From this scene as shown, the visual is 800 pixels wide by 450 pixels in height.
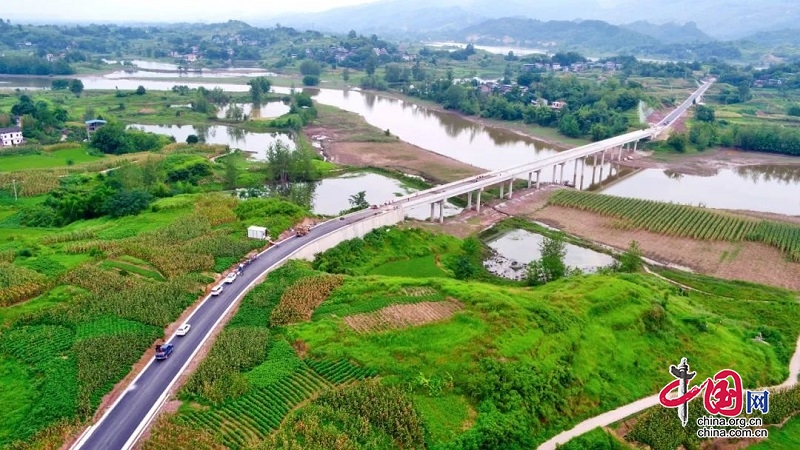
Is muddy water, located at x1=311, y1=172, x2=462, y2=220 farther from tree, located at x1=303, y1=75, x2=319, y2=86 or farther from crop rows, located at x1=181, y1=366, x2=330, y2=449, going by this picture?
tree, located at x1=303, y1=75, x2=319, y2=86

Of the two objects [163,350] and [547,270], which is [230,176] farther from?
[163,350]

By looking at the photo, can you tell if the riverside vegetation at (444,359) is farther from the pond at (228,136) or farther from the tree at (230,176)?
the pond at (228,136)

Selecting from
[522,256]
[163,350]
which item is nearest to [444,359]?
[163,350]

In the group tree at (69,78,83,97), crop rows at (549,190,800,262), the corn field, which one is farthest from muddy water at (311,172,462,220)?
tree at (69,78,83,97)

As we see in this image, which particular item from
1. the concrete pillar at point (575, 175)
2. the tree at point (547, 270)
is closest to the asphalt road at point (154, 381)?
the tree at point (547, 270)

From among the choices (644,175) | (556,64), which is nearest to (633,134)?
(644,175)
